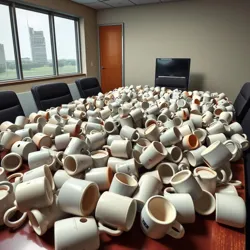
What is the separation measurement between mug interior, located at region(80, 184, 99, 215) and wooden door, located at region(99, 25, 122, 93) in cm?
485

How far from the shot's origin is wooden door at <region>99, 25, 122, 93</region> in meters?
5.03

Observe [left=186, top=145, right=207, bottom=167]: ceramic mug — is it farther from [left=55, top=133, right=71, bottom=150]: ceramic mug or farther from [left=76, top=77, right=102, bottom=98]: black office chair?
[left=76, top=77, right=102, bottom=98]: black office chair

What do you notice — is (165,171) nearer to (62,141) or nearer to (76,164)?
(76,164)


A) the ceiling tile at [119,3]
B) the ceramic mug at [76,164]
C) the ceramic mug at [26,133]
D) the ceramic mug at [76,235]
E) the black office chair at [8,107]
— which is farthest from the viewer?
the ceiling tile at [119,3]

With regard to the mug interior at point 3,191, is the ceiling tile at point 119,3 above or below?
above

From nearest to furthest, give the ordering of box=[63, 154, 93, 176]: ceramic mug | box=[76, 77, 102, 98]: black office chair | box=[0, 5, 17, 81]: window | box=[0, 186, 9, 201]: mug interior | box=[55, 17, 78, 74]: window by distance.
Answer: box=[0, 186, 9, 201]: mug interior → box=[63, 154, 93, 176]: ceramic mug → box=[76, 77, 102, 98]: black office chair → box=[0, 5, 17, 81]: window → box=[55, 17, 78, 74]: window

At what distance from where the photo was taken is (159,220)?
503 millimetres

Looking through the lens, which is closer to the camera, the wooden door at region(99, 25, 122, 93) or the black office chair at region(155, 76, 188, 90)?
the black office chair at region(155, 76, 188, 90)

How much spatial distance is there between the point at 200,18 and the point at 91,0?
223cm

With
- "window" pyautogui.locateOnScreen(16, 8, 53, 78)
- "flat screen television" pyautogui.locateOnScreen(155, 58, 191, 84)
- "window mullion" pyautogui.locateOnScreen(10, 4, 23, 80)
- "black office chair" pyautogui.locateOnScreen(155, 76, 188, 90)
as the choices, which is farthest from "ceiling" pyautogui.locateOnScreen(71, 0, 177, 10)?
"black office chair" pyautogui.locateOnScreen(155, 76, 188, 90)

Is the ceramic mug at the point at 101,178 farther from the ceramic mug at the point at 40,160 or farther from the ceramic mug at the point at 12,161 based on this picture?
the ceramic mug at the point at 12,161

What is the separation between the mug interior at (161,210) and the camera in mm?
521

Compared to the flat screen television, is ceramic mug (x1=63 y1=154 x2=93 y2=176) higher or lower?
lower

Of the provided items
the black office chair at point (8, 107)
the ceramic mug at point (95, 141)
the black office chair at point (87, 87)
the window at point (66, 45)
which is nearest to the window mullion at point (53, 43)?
the window at point (66, 45)
